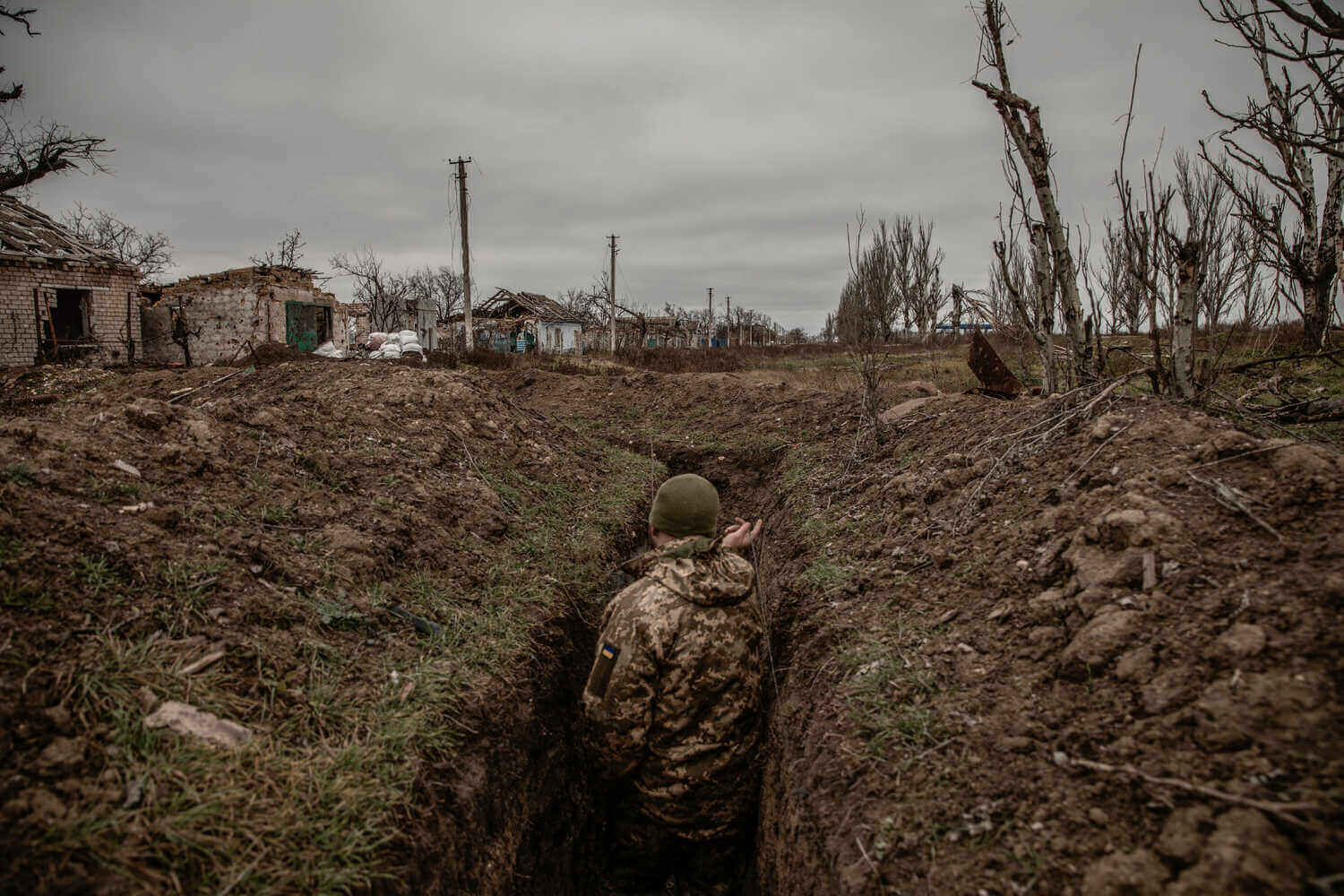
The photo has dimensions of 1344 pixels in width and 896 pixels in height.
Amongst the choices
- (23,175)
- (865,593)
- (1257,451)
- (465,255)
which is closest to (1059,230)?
(1257,451)

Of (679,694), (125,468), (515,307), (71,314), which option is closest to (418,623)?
(679,694)

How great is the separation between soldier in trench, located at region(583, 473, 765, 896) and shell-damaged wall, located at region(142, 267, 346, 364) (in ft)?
65.5

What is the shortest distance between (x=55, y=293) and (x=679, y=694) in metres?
20.5

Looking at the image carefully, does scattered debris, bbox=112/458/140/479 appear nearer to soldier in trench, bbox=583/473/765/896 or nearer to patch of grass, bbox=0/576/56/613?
patch of grass, bbox=0/576/56/613

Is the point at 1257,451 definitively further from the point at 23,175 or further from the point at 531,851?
the point at 23,175

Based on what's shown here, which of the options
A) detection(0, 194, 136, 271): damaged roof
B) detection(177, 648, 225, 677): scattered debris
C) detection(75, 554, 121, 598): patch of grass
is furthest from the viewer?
detection(0, 194, 136, 271): damaged roof

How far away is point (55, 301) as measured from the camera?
1533cm

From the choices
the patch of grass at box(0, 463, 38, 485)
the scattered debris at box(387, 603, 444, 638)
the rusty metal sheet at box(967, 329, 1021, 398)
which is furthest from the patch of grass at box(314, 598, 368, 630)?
the rusty metal sheet at box(967, 329, 1021, 398)

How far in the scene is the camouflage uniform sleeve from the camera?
9.16 ft

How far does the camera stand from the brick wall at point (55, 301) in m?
14.4

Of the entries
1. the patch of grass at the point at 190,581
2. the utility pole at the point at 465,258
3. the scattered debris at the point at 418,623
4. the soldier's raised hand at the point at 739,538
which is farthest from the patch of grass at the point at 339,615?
the utility pole at the point at 465,258

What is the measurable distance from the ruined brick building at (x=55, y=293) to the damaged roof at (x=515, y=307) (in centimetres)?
2127

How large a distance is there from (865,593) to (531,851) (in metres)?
2.07

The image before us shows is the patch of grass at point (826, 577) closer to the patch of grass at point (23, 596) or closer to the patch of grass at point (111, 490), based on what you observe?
the patch of grass at point (23, 596)
